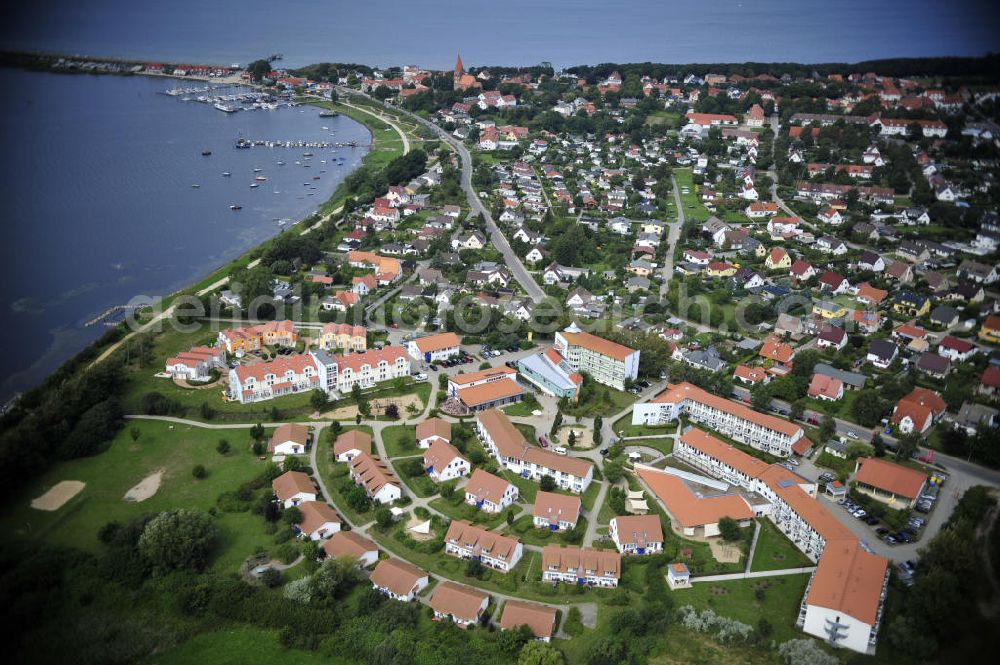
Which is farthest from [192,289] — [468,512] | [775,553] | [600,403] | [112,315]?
[775,553]

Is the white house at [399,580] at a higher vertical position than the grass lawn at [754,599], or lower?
lower

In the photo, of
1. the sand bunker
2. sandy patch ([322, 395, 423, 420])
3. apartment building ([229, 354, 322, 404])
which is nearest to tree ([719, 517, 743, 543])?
sandy patch ([322, 395, 423, 420])

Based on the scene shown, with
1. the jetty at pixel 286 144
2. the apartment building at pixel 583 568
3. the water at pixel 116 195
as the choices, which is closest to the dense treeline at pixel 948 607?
the apartment building at pixel 583 568

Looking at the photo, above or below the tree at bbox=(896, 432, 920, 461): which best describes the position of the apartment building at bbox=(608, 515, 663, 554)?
below

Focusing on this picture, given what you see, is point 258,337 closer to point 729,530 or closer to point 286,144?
point 729,530

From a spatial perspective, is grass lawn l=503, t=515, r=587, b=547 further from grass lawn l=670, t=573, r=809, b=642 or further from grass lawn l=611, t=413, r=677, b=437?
grass lawn l=611, t=413, r=677, b=437

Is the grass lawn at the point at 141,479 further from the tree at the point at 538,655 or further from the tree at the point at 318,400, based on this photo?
the tree at the point at 538,655

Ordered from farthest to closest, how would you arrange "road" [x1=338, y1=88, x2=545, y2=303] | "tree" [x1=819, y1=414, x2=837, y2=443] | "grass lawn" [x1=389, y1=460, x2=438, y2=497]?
"road" [x1=338, y1=88, x2=545, y2=303], "tree" [x1=819, y1=414, x2=837, y2=443], "grass lawn" [x1=389, y1=460, x2=438, y2=497]
